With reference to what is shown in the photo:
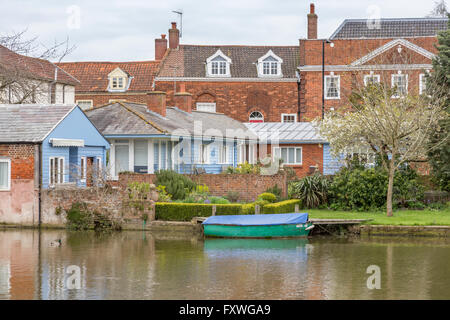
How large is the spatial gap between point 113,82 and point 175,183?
32165 millimetres

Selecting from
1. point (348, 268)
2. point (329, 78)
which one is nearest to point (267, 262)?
point (348, 268)

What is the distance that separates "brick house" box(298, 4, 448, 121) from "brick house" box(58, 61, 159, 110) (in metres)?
12.5

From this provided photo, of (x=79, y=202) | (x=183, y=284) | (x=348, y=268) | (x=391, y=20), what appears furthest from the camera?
(x=391, y=20)

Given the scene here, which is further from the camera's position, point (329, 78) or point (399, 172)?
point (329, 78)

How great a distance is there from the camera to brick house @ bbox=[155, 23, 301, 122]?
57719 millimetres

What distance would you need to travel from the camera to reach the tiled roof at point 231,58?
192 feet

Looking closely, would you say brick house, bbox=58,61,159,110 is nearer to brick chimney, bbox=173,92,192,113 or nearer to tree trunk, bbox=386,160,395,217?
brick chimney, bbox=173,92,192,113

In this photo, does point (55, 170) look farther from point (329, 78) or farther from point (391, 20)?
point (391, 20)

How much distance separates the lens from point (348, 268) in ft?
60.9

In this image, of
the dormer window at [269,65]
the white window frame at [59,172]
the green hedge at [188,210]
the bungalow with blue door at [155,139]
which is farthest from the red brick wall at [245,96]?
the green hedge at [188,210]

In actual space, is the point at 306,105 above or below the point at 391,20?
below

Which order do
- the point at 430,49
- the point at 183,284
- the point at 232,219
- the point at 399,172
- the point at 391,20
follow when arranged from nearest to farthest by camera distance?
the point at 183,284
the point at 232,219
the point at 399,172
the point at 430,49
the point at 391,20

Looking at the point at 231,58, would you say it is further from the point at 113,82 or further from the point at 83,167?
the point at 83,167

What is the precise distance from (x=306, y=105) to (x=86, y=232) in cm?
3179
